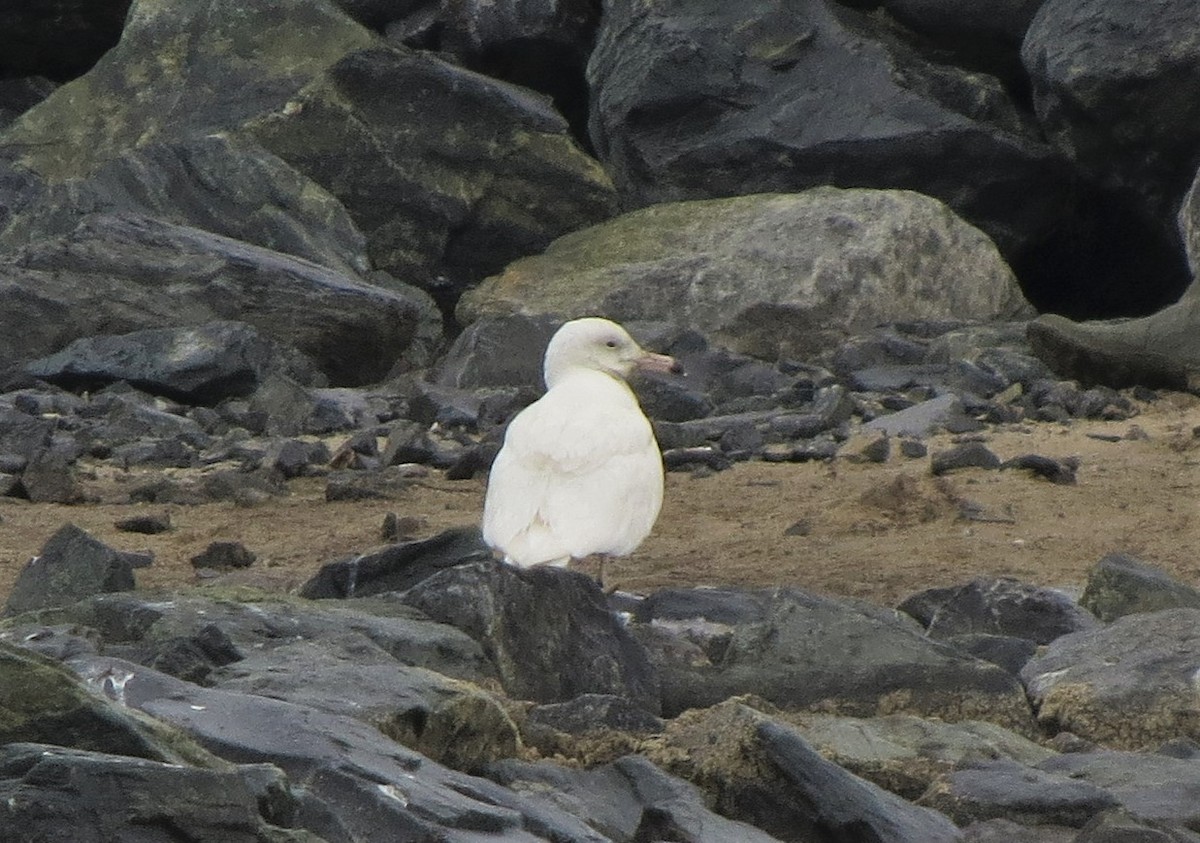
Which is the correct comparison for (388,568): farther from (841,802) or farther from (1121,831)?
(1121,831)

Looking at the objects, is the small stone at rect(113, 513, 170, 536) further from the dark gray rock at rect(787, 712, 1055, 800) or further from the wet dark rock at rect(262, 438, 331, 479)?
the dark gray rock at rect(787, 712, 1055, 800)

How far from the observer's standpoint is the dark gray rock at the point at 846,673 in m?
5.23

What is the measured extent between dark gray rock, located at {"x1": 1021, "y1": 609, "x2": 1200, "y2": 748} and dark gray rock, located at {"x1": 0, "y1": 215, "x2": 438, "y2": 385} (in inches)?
308

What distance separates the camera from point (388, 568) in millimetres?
6180

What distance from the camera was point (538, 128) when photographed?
1594cm

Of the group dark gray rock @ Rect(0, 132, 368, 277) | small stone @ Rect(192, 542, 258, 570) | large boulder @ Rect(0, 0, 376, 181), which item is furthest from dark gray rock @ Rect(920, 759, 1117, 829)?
large boulder @ Rect(0, 0, 376, 181)

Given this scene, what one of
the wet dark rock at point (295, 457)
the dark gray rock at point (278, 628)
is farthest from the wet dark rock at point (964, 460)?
the dark gray rock at point (278, 628)

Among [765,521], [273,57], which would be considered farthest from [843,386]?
[273,57]

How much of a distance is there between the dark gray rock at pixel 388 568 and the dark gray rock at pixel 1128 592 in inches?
66.2

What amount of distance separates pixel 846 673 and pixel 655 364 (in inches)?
127

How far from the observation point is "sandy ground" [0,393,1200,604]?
7113 mm

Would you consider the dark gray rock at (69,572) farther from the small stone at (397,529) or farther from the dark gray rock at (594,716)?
the small stone at (397,529)

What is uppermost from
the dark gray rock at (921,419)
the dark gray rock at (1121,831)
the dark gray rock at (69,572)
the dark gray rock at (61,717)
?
the dark gray rock at (61,717)

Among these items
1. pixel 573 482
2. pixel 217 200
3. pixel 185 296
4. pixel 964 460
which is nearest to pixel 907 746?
pixel 573 482
